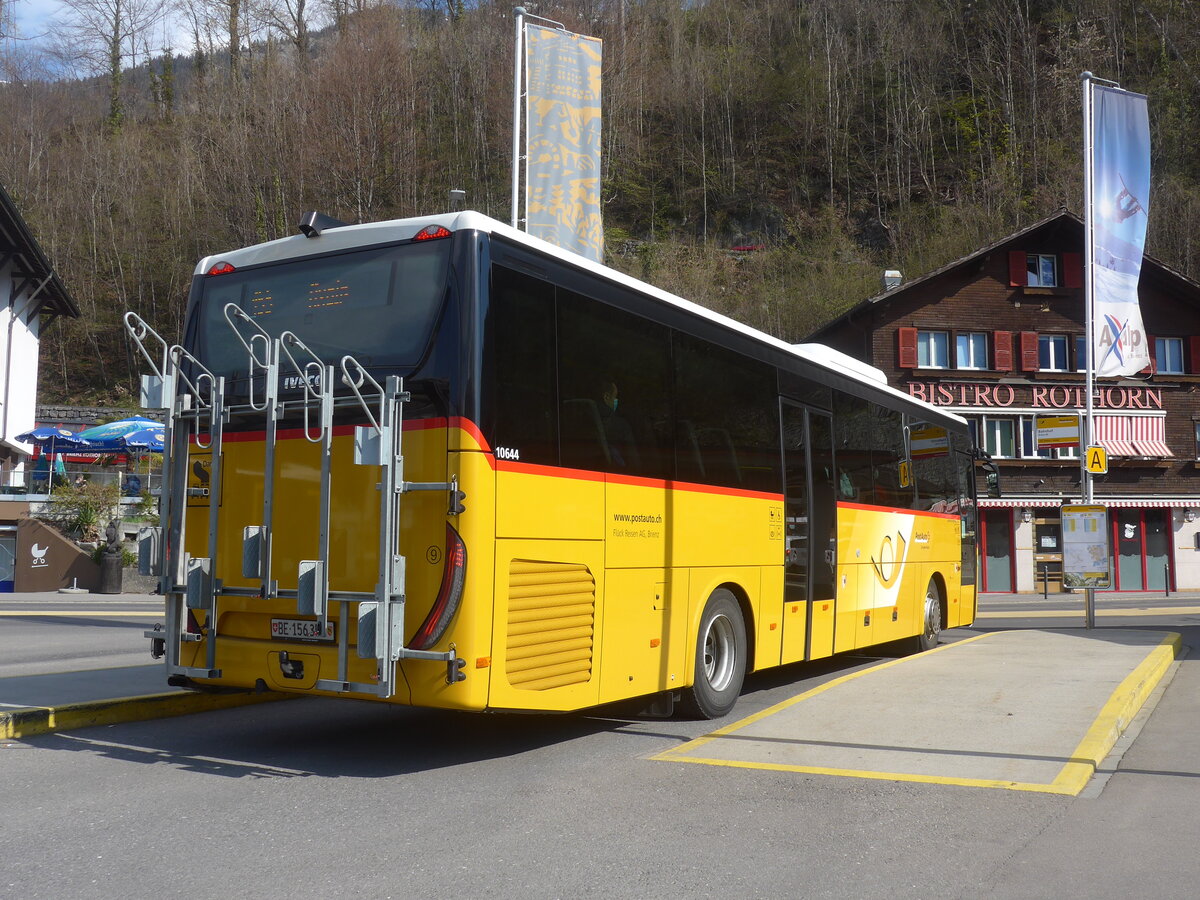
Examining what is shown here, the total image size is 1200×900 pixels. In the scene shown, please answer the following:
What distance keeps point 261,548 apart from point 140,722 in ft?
8.19

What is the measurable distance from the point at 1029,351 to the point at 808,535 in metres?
33.5

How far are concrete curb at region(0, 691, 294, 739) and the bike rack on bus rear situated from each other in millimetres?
986

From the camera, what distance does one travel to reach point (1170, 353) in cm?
4222

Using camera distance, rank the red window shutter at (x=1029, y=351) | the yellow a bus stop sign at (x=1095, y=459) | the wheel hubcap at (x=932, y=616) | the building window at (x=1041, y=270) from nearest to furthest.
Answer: the wheel hubcap at (x=932, y=616) → the yellow a bus stop sign at (x=1095, y=459) → the red window shutter at (x=1029, y=351) → the building window at (x=1041, y=270)

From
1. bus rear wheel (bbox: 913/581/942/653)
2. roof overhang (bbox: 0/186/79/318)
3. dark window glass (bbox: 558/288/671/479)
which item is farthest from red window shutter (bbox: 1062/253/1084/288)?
dark window glass (bbox: 558/288/671/479)

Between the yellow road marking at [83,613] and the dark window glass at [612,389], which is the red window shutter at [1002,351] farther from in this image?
the dark window glass at [612,389]

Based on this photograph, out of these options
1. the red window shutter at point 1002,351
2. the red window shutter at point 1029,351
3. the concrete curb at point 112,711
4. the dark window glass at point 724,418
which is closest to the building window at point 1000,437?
the red window shutter at point 1002,351

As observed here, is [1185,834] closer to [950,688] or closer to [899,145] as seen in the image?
[950,688]

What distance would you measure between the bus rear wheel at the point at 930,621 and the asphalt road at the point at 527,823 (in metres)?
6.50

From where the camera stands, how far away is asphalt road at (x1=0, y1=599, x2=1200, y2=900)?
470 cm

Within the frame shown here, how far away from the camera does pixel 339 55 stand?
4647 cm

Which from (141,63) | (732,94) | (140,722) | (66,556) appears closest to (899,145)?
(732,94)

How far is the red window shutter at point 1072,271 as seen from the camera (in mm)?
42062

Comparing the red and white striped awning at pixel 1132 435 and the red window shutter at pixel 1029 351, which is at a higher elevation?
the red window shutter at pixel 1029 351
